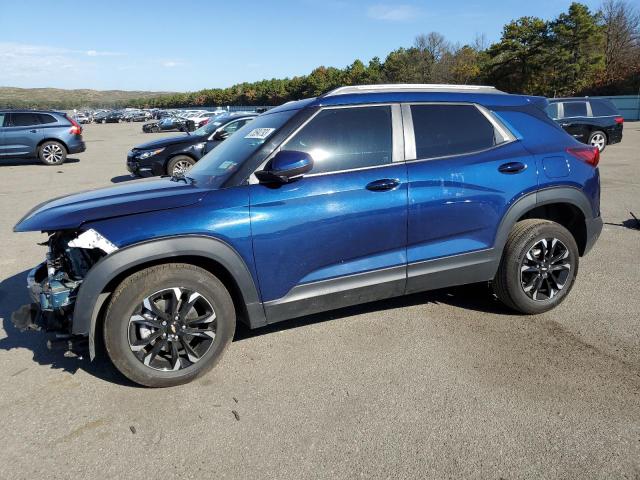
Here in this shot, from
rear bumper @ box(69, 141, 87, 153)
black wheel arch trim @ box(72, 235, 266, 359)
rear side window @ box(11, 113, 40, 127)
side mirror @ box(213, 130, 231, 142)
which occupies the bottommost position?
black wheel arch trim @ box(72, 235, 266, 359)

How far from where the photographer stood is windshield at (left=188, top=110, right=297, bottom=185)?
3.32m

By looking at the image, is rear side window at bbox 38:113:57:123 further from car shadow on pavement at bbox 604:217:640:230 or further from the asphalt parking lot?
car shadow on pavement at bbox 604:217:640:230

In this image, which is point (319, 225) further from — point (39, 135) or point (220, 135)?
point (39, 135)

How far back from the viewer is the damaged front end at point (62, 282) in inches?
111

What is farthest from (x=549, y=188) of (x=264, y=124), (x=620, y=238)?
(x=620, y=238)

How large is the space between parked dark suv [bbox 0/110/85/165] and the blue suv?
44.3 feet

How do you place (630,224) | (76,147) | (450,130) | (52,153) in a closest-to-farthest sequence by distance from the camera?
(450,130) < (630,224) < (52,153) < (76,147)

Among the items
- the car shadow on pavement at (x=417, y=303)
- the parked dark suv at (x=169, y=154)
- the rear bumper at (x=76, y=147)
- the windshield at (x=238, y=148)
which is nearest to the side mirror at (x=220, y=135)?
the parked dark suv at (x=169, y=154)

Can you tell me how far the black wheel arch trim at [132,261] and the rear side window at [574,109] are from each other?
1505cm

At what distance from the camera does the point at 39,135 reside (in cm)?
1484

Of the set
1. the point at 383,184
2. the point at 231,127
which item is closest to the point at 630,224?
the point at 383,184

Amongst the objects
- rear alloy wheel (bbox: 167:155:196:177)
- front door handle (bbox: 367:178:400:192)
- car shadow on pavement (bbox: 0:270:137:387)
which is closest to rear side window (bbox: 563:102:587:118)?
rear alloy wheel (bbox: 167:155:196:177)

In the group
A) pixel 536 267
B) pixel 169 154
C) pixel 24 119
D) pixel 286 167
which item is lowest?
pixel 536 267

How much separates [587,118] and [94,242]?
1606cm
